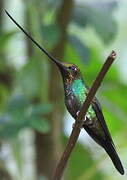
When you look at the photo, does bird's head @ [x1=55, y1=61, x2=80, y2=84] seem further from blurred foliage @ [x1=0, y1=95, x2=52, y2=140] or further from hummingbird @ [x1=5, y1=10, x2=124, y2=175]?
blurred foliage @ [x1=0, y1=95, x2=52, y2=140]

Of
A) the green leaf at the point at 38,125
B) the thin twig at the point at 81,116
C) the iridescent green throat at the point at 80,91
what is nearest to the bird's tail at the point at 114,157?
the iridescent green throat at the point at 80,91

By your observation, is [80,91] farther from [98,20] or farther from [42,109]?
[98,20]

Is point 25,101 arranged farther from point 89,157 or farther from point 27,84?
point 89,157

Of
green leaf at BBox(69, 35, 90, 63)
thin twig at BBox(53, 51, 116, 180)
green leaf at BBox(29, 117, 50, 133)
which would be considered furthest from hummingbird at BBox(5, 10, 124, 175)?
green leaf at BBox(69, 35, 90, 63)

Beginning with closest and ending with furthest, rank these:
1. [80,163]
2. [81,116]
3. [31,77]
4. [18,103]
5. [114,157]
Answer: [81,116]
[114,157]
[18,103]
[31,77]
[80,163]

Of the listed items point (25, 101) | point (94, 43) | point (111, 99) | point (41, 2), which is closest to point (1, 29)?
point (41, 2)

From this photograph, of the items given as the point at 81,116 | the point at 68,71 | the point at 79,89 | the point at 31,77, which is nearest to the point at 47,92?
the point at 31,77
